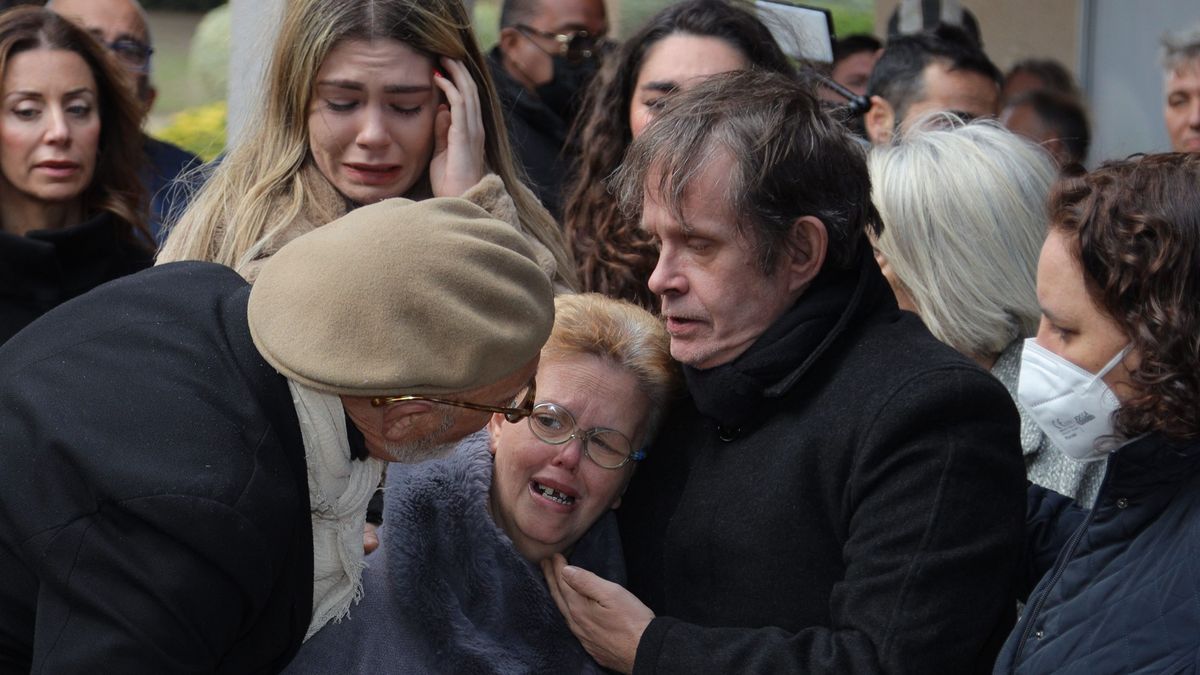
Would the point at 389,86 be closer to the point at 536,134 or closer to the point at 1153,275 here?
the point at 536,134

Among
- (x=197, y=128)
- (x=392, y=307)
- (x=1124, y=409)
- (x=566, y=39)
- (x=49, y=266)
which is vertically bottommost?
(x=197, y=128)

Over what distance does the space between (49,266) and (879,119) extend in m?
2.88

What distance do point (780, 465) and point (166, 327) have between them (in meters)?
1.06

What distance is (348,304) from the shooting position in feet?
6.43

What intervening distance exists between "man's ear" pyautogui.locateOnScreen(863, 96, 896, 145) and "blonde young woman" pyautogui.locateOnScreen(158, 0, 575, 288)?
2.04 metres

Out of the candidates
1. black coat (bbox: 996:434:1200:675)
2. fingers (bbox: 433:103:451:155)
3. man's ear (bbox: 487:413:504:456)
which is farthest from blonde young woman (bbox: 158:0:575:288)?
black coat (bbox: 996:434:1200:675)

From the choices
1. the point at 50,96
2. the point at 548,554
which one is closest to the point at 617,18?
the point at 50,96

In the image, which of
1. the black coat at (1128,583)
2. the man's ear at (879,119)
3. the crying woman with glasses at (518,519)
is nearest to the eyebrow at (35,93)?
the crying woman with glasses at (518,519)

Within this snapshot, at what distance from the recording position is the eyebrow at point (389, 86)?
3.32 metres

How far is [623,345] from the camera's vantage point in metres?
2.80

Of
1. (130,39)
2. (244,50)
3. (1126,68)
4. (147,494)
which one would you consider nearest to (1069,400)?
(147,494)

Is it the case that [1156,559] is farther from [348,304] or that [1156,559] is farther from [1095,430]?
[348,304]

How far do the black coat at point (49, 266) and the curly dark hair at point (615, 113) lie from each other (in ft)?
4.35

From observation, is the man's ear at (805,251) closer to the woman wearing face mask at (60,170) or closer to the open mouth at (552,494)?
the open mouth at (552,494)
